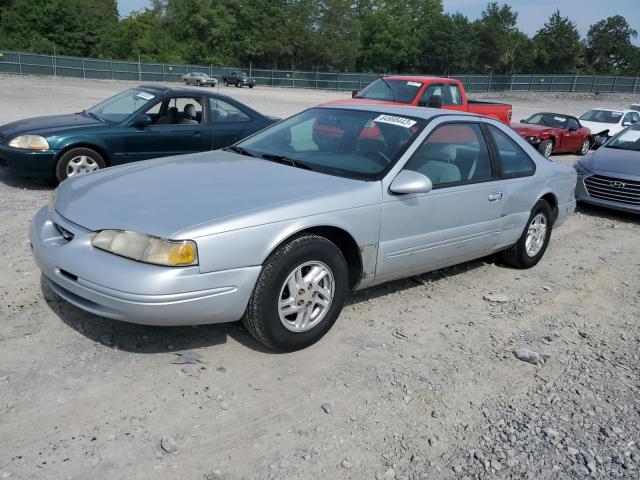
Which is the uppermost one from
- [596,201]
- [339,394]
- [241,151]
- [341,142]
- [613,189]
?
[341,142]

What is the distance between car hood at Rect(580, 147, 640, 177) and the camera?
8422 millimetres

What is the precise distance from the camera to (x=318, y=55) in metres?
80.4

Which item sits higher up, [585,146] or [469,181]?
[469,181]

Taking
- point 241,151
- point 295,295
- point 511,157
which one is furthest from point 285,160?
point 511,157

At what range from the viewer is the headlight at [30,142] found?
22.8ft

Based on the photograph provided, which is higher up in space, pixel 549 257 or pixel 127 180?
pixel 127 180

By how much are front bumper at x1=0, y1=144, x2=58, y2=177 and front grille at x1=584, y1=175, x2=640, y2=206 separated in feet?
24.4

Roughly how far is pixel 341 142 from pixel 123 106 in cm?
466

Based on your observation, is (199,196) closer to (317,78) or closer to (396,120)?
(396,120)

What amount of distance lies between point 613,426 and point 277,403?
1835 millimetres

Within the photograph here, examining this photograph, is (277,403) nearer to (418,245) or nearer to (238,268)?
(238,268)

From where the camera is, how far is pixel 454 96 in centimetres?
1188

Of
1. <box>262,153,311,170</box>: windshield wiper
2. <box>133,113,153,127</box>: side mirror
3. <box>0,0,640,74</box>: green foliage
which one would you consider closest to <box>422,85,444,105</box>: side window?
<box>133,113,153,127</box>: side mirror

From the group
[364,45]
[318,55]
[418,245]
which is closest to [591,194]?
[418,245]
